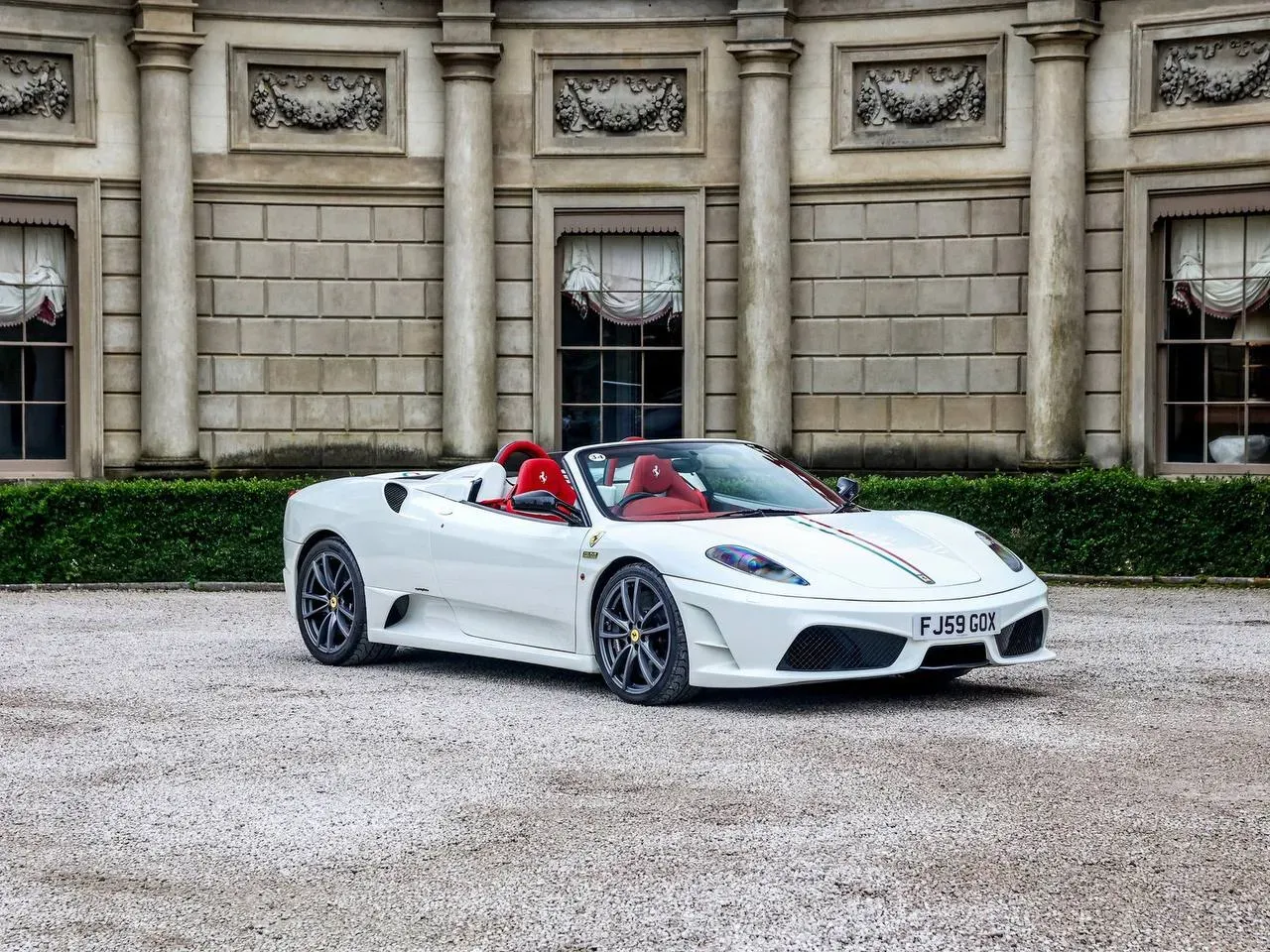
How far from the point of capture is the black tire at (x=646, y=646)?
27.6ft

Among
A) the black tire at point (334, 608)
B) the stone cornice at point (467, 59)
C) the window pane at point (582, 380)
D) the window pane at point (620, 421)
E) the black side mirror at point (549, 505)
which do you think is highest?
the stone cornice at point (467, 59)

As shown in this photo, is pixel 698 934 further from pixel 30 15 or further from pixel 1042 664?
pixel 30 15

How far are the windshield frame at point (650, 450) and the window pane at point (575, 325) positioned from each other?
1002 centimetres

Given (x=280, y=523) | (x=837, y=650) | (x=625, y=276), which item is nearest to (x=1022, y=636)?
(x=837, y=650)

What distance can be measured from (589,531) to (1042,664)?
2619 millimetres

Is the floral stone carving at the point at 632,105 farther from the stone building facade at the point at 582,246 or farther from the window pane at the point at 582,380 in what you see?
the window pane at the point at 582,380

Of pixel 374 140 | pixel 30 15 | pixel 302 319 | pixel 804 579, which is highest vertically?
pixel 30 15

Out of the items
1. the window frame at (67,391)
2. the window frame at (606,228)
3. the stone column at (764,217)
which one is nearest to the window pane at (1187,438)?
the stone column at (764,217)

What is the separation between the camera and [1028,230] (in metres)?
18.8

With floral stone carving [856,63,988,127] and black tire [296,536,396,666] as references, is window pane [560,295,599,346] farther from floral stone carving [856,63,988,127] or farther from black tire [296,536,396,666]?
black tire [296,536,396,666]

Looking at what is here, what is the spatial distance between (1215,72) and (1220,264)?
1867mm

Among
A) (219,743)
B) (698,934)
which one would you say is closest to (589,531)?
(219,743)

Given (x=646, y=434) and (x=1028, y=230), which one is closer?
(x=1028, y=230)

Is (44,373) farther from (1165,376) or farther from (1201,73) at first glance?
(1201,73)
